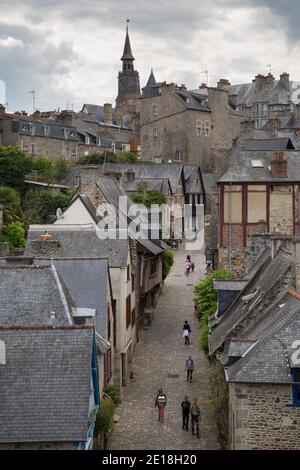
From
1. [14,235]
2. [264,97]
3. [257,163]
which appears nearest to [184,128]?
[264,97]

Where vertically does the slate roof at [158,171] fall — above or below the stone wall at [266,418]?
above

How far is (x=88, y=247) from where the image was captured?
104 ft

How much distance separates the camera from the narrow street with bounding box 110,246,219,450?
23562 millimetres

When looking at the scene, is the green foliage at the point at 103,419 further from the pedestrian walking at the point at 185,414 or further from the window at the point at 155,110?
the window at the point at 155,110

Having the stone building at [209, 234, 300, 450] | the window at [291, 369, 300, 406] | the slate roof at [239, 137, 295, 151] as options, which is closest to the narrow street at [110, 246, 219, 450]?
the stone building at [209, 234, 300, 450]

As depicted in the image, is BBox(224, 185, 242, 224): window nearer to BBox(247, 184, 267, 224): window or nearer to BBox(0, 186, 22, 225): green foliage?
BBox(247, 184, 267, 224): window

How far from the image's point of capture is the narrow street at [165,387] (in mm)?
23562

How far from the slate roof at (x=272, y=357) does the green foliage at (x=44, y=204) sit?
3920 centimetres

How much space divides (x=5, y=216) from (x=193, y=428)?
107ft

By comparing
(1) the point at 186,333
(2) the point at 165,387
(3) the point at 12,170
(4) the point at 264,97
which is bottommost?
(2) the point at 165,387

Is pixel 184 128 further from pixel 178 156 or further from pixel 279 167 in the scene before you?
pixel 279 167

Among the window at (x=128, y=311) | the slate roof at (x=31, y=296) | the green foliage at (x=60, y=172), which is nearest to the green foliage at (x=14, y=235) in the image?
the window at (x=128, y=311)

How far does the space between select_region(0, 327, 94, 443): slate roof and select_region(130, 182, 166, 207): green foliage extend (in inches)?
1715

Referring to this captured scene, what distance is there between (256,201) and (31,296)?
20.6 metres
